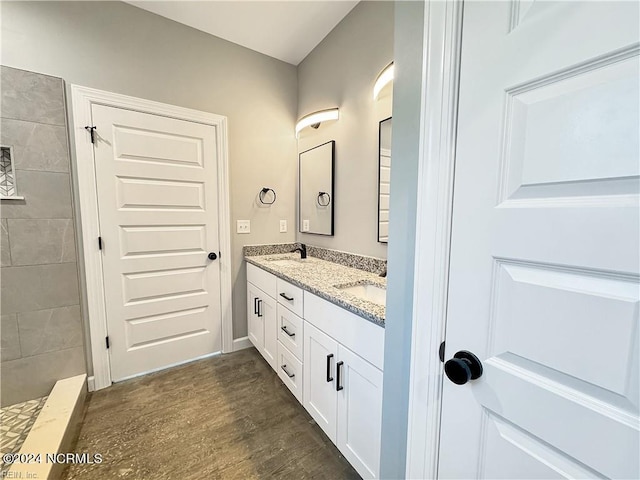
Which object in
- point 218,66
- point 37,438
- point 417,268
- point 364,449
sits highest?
point 218,66

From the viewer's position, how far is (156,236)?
6.70 feet

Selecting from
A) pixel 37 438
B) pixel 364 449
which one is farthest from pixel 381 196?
pixel 37 438

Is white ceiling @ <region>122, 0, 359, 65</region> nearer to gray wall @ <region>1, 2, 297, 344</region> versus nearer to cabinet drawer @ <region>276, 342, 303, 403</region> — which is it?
gray wall @ <region>1, 2, 297, 344</region>

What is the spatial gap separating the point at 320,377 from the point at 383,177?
4.16ft

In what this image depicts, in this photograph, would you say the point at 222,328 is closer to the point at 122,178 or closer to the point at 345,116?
the point at 122,178

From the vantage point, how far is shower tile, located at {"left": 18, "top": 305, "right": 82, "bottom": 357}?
1.70m

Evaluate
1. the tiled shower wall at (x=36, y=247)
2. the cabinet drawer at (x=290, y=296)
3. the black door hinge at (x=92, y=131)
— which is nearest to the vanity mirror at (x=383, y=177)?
the cabinet drawer at (x=290, y=296)

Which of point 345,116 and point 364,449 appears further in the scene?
point 345,116

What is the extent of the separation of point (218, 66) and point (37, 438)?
2.67 meters

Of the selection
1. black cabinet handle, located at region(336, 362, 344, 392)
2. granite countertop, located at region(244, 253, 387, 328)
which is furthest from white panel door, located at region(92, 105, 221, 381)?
black cabinet handle, located at region(336, 362, 344, 392)

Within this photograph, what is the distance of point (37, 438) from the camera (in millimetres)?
1343

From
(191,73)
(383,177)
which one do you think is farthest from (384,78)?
(191,73)

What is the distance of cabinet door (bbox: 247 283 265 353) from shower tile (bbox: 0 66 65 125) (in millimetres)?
1725

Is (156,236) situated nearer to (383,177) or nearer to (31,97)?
(31,97)
